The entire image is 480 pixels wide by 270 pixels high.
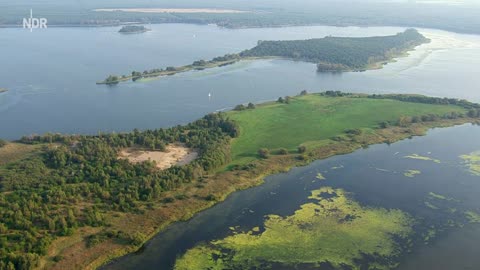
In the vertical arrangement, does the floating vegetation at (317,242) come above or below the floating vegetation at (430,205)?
below

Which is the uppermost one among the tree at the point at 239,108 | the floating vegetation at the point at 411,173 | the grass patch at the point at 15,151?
the tree at the point at 239,108

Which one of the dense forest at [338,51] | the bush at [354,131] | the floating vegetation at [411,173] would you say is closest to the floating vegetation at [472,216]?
the floating vegetation at [411,173]

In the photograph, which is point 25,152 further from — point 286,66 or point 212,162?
point 286,66

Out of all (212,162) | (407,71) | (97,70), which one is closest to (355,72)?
(407,71)

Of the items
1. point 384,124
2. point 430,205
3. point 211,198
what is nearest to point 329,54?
point 384,124

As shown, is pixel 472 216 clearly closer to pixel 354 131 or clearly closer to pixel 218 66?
pixel 354 131

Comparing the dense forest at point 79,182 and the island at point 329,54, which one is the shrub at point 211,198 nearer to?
the dense forest at point 79,182
